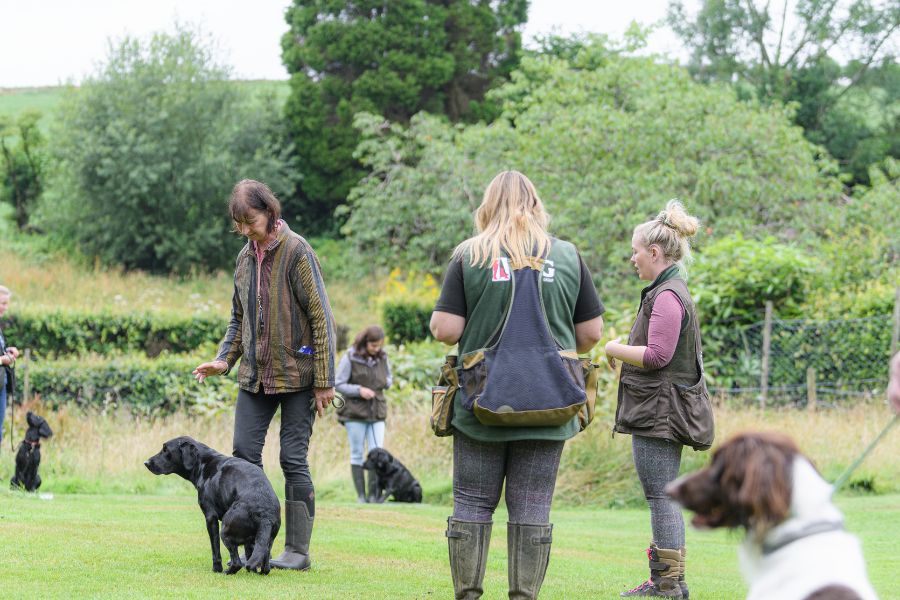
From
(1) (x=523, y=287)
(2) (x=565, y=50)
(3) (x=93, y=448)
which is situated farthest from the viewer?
(2) (x=565, y=50)

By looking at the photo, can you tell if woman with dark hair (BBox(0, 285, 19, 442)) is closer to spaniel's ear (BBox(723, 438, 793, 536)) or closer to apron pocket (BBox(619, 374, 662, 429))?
apron pocket (BBox(619, 374, 662, 429))

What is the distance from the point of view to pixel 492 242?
4.64 metres

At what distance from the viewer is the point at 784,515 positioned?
259cm

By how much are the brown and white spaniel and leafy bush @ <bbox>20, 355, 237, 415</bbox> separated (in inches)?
509

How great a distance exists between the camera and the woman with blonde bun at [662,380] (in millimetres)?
5230

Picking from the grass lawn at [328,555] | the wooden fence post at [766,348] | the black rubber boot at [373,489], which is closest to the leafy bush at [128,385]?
the black rubber boot at [373,489]

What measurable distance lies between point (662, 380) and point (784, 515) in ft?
9.03

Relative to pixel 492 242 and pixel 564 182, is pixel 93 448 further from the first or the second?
pixel 564 182

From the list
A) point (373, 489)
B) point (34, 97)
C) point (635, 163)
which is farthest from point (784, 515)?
point (34, 97)

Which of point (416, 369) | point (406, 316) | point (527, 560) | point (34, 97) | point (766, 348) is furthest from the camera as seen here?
point (34, 97)

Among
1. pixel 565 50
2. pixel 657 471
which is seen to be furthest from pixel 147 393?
pixel 565 50

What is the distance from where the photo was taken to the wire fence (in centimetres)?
1462

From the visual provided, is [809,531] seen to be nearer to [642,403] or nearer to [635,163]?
[642,403]

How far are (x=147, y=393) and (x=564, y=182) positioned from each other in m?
9.00
